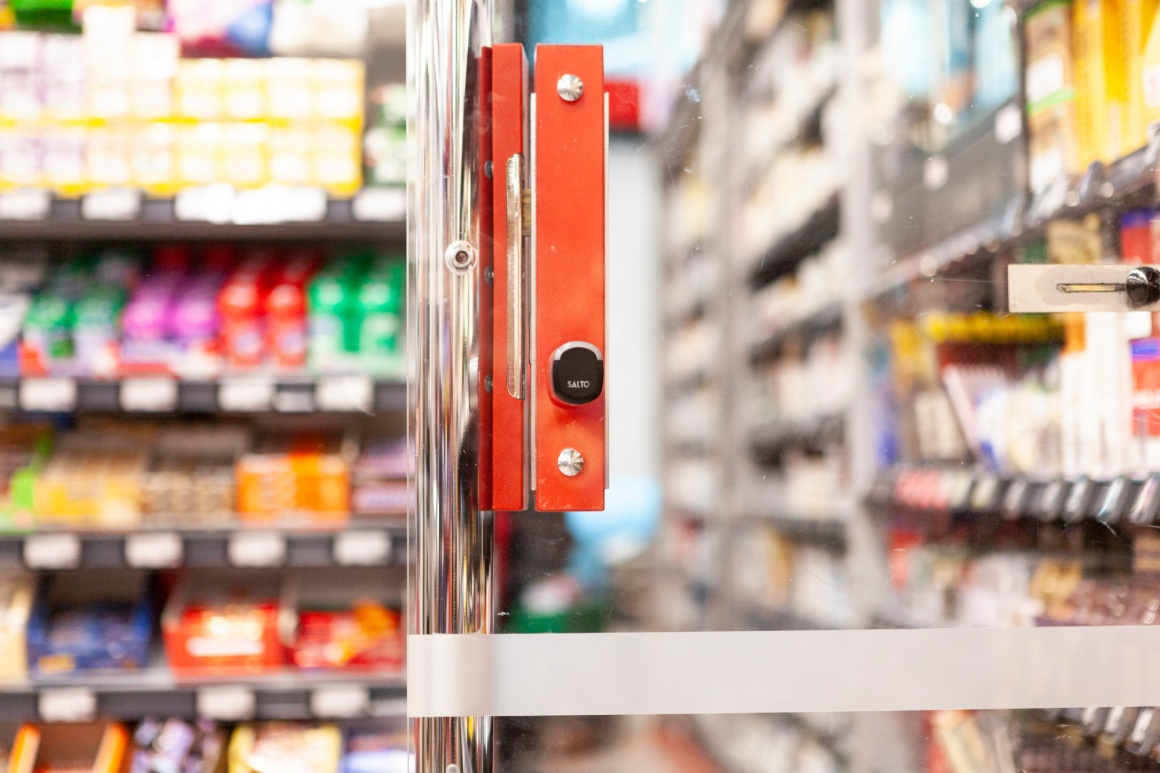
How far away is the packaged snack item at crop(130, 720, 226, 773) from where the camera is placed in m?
2.43

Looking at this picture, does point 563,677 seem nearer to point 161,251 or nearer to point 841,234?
point 841,234

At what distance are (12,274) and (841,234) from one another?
241 centimetres

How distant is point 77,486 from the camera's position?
2494mm

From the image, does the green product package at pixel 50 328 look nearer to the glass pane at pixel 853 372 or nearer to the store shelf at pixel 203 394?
the store shelf at pixel 203 394

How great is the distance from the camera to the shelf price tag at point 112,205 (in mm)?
2412

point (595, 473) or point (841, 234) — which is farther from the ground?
point (841, 234)

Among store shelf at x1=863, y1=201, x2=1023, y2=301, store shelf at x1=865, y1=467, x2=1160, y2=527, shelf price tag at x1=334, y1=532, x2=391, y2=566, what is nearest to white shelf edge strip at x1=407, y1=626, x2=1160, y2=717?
store shelf at x1=865, y1=467, x2=1160, y2=527

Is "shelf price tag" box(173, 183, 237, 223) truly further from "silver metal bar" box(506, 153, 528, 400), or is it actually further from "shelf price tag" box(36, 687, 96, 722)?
"silver metal bar" box(506, 153, 528, 400)

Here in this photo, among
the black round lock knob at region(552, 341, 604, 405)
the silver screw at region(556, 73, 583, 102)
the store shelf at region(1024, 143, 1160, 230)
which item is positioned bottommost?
the black round lock knob at region(552, 341, 604, 405)

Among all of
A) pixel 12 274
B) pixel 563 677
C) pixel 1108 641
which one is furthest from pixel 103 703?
pixel 1108 641

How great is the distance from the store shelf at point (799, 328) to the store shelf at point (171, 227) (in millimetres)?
1579

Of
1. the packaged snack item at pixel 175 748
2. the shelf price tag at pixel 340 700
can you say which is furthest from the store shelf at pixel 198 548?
the packaged snack item at pixel 175 748

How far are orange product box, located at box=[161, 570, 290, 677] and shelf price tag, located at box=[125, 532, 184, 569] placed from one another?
7.0 inches

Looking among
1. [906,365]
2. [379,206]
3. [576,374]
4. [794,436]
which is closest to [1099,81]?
[906,365]
